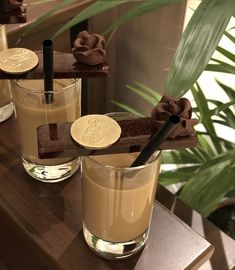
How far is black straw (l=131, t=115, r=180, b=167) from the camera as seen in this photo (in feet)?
1.77

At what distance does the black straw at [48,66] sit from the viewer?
0.65 metres

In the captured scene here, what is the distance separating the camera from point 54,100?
747 mm

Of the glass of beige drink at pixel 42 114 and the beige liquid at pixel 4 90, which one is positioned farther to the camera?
the beige liquid at pixel 4 90

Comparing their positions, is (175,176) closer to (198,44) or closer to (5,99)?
(5,99)

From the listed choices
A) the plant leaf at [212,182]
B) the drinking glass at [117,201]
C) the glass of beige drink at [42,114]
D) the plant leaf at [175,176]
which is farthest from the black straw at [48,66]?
the plant leaf at [175,176]

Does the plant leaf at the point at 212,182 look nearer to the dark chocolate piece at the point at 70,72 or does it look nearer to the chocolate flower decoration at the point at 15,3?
the dark chocolate piece at the point at 70,72

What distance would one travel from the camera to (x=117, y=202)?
0.65m

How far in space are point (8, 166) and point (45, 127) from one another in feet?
0.77

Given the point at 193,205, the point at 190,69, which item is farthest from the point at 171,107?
the point at 193,205

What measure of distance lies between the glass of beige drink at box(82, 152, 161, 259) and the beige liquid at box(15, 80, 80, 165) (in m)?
0.14

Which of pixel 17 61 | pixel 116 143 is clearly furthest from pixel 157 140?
pixel 17 61

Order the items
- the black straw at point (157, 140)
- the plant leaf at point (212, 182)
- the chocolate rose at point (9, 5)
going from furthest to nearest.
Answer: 1. the plant leaf at point (212, 182)
2. the chocolate rose at point (9, 5)
3. the black straw at point (157, 140)

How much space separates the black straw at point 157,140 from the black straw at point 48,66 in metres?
0.19

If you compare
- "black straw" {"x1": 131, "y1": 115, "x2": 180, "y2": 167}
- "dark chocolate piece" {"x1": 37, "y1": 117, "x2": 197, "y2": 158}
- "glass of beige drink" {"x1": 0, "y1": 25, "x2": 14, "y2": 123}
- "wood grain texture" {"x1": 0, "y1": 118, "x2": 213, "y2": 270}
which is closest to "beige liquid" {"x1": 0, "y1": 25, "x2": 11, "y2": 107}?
"glass of beige drink" {"x1": 0, "y1": 25, "x2": 14, "y2": 123}
